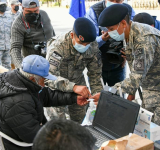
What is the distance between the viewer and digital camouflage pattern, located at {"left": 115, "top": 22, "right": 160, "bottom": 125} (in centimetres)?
193

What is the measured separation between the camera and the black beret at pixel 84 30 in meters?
2.10

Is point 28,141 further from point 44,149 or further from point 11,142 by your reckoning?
point 44,149

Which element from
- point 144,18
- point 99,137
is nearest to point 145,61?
point 99,137

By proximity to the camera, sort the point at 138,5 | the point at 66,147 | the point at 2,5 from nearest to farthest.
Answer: the point at 66,147
the point at 2,5
the point at 138,5

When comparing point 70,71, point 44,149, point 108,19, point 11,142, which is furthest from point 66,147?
point 70,71

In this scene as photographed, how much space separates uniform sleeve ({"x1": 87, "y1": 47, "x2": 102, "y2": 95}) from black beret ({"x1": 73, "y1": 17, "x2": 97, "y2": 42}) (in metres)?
0.40

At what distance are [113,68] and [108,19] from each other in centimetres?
111

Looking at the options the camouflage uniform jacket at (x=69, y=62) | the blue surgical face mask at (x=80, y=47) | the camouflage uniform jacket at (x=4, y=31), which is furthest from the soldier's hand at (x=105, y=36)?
the camouflage uniform jacket at (x=4, y=31)

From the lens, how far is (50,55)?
7.30 ft

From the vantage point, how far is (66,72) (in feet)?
8.11

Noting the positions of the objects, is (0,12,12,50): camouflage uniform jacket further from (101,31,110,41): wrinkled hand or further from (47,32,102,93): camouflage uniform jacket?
(101,31,110,41): wrinkled hand

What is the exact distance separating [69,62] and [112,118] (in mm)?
844

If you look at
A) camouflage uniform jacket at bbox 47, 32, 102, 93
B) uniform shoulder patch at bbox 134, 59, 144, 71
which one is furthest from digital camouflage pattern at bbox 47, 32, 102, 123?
uniform shoulder patch at bbox 134, 59, 144, 71

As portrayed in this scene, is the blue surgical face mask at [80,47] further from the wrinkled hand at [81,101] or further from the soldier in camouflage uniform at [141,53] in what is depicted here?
the wrinkled hand at [81,101]
